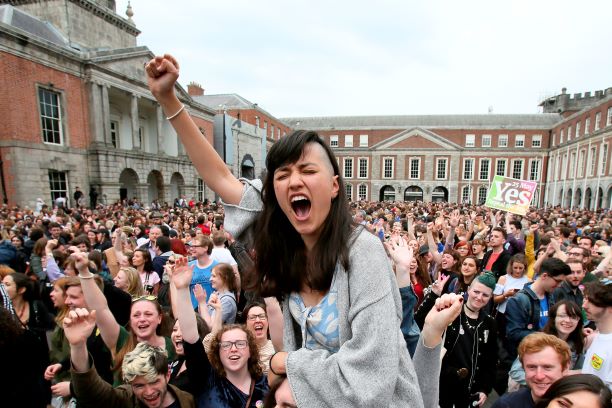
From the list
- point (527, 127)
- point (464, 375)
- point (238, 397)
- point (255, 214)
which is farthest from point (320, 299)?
point (527, 127)

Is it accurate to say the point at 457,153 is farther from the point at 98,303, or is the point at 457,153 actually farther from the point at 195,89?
the point at 98,303

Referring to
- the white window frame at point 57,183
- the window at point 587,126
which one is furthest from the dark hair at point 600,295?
the window at point 587,126

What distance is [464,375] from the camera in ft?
9.59

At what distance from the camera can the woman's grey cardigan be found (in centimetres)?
94

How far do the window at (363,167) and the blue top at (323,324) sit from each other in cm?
4703

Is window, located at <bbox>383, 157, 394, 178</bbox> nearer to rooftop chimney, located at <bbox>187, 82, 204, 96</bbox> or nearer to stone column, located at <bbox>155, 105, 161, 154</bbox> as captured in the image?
rooftop chimney, located at <bbox>187, 82, 204, 96</bbox>

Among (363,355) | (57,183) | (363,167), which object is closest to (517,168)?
(363,167)

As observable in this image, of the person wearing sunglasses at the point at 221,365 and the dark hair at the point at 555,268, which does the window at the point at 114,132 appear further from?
the dark hair at the point at 555,268

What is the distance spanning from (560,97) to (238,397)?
60.1 meters

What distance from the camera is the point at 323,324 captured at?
113 centimetres

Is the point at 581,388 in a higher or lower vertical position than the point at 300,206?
lower

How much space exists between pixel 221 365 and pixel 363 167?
152 feet

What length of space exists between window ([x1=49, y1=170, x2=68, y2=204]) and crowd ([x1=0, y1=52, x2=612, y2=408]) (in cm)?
1490

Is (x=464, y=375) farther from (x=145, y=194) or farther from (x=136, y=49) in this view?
(x=136, y=49)
